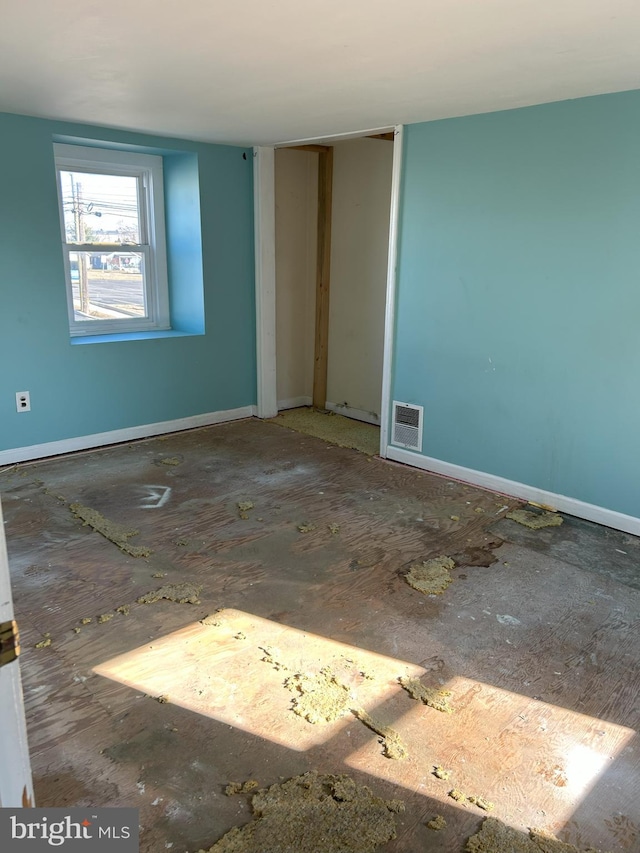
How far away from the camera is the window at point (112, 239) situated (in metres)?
4.74

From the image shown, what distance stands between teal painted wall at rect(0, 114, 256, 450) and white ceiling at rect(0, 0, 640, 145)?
0.60m

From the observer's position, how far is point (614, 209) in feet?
10.8

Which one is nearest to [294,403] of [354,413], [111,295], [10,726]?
[354,413]

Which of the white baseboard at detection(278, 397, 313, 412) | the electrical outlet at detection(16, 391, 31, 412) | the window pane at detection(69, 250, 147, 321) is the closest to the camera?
the electrical outlet at detection(16, 391, 31, 412)

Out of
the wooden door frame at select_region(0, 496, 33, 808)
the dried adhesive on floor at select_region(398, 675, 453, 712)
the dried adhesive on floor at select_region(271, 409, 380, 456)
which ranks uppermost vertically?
the wooden door frame at select_region(0, 496, 33, 808)

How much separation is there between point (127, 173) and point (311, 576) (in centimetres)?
374

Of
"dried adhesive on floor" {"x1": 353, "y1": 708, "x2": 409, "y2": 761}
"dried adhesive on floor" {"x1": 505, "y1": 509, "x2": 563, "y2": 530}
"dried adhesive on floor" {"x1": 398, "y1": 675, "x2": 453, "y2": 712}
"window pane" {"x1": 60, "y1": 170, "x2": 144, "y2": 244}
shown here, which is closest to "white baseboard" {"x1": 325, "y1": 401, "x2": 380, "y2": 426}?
"dried adhesive on floor" {"x1": 505, "y1": 509, "x2": 563, "y2": 530}

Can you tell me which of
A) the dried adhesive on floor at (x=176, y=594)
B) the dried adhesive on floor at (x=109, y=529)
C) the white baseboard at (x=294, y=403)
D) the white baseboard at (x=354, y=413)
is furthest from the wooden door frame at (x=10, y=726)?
the white baseboard at (x=294, y=403)

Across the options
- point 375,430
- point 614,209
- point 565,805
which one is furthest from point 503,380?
point 565,805

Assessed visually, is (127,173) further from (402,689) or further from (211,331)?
(402,689)

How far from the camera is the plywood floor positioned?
1831 mm

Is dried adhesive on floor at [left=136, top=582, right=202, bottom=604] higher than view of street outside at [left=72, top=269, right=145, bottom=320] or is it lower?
lower

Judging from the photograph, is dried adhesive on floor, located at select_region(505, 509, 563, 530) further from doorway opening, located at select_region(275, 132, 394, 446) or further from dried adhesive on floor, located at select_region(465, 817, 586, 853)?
dried adhesive on floor, located at select_region(465, 817, 586, 853)

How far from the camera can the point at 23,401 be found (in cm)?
436
